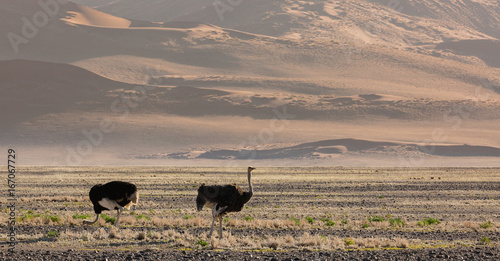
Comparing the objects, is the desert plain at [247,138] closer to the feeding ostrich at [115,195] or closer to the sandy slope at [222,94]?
the sandy slope at [222,94]

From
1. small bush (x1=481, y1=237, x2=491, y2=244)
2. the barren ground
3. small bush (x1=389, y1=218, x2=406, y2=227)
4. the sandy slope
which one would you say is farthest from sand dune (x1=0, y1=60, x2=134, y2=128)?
small bush (x1=481, y1=237, x2=491, y2=244)

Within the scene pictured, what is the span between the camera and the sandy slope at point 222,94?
9231 cm

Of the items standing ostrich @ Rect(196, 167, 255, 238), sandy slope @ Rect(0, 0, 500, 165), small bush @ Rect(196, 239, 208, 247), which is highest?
sandy slope @ Rect(0, 0, 500, 165)

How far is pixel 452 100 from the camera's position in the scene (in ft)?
378

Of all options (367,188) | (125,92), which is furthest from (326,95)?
(367,188)

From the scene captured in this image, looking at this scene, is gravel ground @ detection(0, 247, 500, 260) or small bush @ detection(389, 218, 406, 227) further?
small bush @ detection(389, 218, 406, 227)

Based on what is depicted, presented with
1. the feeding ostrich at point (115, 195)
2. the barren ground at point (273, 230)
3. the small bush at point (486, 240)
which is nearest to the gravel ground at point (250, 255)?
the barren ground at point (273, 230)

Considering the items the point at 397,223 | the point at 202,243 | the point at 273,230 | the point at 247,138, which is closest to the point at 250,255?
the point at 202,243

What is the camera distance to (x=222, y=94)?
112 metres

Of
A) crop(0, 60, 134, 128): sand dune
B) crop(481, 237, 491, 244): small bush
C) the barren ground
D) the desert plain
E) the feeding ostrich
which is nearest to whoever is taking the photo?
the barren ground

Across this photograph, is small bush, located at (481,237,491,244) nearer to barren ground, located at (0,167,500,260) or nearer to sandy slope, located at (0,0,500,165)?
barren ground, located at (0,167,500,260)

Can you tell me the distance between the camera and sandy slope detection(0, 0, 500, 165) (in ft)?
303

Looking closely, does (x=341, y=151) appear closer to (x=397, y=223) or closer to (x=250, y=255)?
(x=397, y=223)

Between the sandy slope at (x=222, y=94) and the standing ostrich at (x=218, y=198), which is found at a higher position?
the sandy slope at (x=222, y=94)
